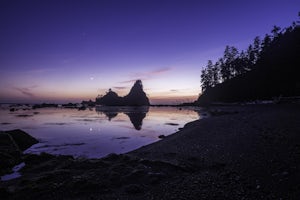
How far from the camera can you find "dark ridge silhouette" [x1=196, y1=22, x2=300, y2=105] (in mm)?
55594

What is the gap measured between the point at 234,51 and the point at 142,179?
10529 centimetres

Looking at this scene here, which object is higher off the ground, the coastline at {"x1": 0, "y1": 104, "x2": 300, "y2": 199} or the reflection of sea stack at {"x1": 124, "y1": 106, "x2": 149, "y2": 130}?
the coastline at {"x1": 0, "y1": 104, "x2": 300, "y2": 199}

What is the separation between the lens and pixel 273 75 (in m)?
64.4

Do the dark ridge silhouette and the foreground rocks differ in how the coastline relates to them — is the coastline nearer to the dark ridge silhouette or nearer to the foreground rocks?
the foreground rocks

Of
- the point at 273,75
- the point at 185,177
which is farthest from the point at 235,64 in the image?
the point at 185,177

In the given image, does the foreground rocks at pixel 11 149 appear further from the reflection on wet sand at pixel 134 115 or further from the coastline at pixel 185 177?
the reflection on wet sand at pixel 134 115

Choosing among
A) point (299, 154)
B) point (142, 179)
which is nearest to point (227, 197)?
point (142, 179)

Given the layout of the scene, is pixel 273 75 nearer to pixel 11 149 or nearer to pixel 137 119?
pixel 137 119

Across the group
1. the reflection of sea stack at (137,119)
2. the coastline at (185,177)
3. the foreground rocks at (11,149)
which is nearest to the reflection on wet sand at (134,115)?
the reflection of sea stack at (137,119)

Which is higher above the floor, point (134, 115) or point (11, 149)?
point (11, 149)

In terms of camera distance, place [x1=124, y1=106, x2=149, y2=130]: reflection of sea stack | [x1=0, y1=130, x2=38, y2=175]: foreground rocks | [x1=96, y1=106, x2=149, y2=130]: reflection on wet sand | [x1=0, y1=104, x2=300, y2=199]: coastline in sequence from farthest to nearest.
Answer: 1. [x1=96, y1=106, x2=149, y2=130]: reflection on wet sand
2. [x1=124, y1=106, x2=149, y2=130]: reflection of sea stack
3. [x1=0, y1=130, x2=38, y2=175]: foreground rocks
4. [x1=0, y1=104, x2=300, y2=199]: coastline

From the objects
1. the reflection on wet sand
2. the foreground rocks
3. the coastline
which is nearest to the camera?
the coastline

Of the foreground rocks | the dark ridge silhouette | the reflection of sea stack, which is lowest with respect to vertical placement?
the reflection of sea stack

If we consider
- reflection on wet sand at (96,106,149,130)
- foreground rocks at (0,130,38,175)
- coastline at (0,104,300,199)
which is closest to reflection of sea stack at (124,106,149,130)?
reflection on wet sand at (96,106,149,130)
